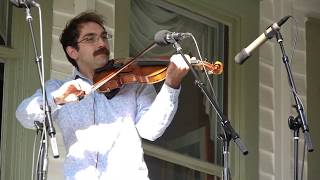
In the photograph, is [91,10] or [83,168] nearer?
[83,168]

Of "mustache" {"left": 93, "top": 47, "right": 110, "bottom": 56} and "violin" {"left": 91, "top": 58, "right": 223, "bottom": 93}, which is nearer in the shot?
"violin" {"left": 91, "top": 58, "right": 223, "bottom": 93}

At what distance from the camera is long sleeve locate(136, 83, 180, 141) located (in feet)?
14.9

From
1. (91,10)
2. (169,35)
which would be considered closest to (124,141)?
(169,35)

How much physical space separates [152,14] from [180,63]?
1.90 metres

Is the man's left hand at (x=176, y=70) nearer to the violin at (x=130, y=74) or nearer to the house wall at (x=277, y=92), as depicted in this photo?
the violin at (x=130, y=74)

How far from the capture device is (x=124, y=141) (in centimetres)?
462

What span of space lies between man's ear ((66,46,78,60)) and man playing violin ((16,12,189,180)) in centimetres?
16

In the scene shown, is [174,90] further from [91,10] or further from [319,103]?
[319,103]

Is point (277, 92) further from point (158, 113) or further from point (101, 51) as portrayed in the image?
point (158, 113)

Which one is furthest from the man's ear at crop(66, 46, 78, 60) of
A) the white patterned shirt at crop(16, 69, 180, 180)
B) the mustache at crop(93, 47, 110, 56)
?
the white patterned shirt at crop(16, 69, 180, 180)

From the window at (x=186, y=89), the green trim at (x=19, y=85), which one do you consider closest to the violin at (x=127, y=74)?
the green trim at (x=19, y=85)

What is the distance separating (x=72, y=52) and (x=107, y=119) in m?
0.50

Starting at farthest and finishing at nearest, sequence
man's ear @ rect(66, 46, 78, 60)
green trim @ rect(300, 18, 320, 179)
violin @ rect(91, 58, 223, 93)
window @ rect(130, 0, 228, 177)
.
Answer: green trim @ rect(300, 18, 320, 179)
window @ rect(130, 0, 228, 177)
man's ear @ rect(66, 46, 78, 60)
violin @ rect(91, 58, 223, 93)

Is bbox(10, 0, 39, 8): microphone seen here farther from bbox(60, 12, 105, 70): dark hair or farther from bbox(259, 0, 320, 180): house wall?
bbox(259, 0, 320, 180): house wall
